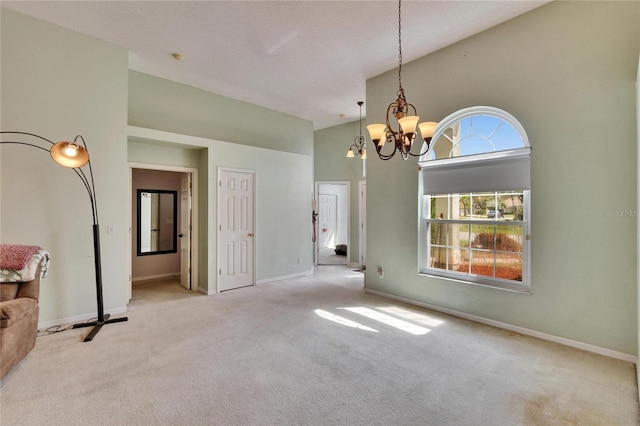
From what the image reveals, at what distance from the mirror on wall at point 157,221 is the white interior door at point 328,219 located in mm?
4425

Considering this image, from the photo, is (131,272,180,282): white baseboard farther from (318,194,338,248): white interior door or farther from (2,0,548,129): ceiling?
(318,194,338,248): white interior door

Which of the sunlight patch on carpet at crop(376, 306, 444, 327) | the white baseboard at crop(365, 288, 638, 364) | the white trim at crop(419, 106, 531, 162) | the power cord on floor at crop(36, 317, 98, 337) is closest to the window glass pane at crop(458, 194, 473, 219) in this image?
the white trim at crop(419, 106, 531, 162)

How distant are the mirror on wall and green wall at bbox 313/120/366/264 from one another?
352 centimetres

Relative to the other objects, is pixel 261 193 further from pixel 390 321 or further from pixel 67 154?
pixel 390 321

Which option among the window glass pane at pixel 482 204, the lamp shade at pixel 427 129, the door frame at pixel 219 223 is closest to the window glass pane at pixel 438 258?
the window glass pane at pixel 482 204

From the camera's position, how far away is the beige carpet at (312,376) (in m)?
1.95

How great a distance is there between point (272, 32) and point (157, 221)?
14.6ft

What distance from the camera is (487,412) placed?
6.44 ft

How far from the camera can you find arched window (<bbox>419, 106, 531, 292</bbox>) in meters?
3.28

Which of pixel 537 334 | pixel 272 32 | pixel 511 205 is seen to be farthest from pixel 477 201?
pixel 272 32

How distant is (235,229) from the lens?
5180 millimetres

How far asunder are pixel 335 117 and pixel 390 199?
3.03 metres

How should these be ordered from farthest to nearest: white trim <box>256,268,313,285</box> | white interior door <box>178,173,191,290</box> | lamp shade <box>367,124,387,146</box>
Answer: white trim <box>256,268,313,285</box> < white interior door <box>178,173,191,290</box> < lamp shade <box>367,124,387,146</box>

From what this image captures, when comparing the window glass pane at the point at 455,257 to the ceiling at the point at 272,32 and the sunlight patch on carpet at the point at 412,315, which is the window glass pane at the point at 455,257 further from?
the ceiling at the point at 272,32
